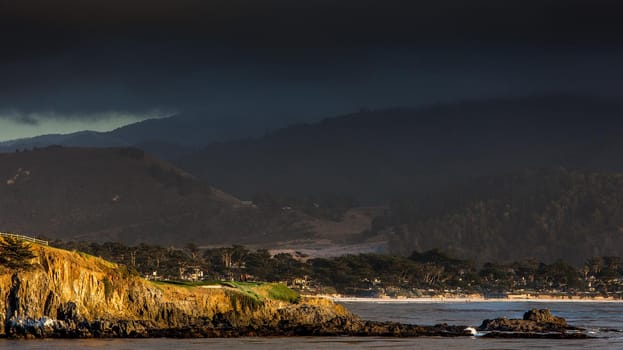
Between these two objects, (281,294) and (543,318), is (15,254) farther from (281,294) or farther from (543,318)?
(543,318)

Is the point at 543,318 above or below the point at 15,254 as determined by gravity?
below

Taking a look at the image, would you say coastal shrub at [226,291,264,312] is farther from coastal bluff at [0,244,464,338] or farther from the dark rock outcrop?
the dark rock outcrop

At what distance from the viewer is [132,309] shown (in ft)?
334

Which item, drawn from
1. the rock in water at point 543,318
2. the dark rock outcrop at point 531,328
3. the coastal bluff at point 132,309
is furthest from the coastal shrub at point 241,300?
the rock in water at point 543,318

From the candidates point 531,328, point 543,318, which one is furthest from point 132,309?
point 543,318

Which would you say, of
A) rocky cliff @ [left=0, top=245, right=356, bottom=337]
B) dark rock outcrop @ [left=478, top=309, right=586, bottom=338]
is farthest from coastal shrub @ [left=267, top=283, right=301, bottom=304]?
dark rock outcrop @ [left=478, top=309, right=586, bottom=338]

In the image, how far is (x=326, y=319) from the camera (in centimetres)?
11156

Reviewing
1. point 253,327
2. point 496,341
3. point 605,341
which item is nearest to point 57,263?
point 253,327

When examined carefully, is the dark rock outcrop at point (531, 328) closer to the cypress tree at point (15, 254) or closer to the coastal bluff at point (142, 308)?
the coastal bluff at point (142, 308)

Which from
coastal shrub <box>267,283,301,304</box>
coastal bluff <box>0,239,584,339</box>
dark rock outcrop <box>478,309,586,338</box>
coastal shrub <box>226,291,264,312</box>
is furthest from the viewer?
coastal shrub <box>267,283,301,304</box>

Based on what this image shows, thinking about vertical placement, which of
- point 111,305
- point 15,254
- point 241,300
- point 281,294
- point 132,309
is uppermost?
point 15,254

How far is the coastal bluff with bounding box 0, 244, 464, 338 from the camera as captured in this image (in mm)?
95625

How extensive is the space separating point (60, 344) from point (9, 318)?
28.4 feet

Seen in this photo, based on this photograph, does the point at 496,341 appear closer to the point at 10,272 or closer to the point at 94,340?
the point at 94,340
